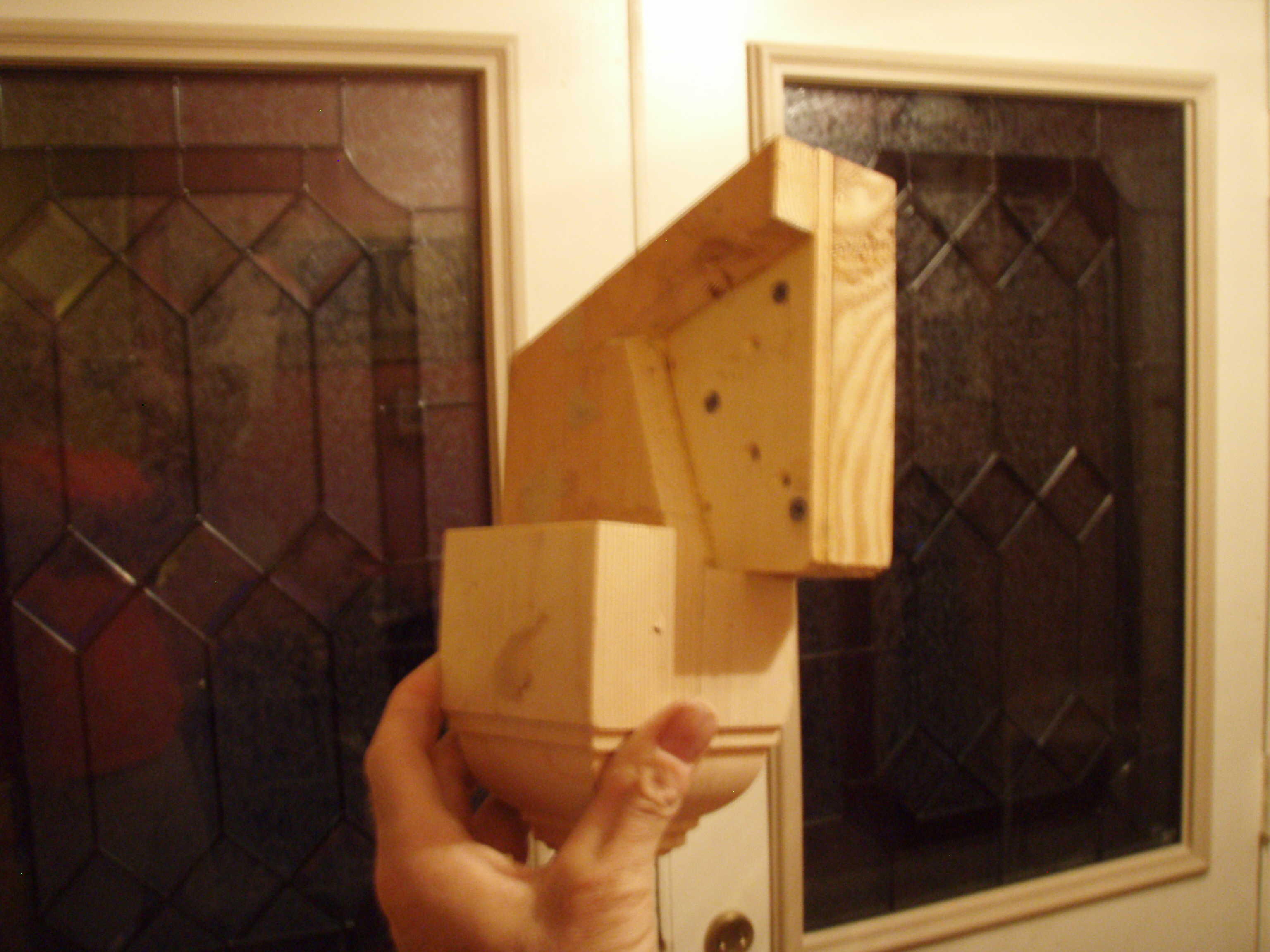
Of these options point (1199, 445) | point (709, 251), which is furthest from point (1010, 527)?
point (709, 251)

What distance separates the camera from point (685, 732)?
1.48ft

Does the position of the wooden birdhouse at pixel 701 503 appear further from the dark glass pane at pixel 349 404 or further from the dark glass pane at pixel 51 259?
the dark glass pane at pixel 51 259

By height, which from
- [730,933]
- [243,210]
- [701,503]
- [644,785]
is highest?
[243,210]

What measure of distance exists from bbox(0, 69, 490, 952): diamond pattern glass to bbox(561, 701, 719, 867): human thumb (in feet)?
1.50

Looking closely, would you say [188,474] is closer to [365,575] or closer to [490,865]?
[365,575]

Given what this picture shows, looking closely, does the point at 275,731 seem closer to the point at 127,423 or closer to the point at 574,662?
the point at 127,423

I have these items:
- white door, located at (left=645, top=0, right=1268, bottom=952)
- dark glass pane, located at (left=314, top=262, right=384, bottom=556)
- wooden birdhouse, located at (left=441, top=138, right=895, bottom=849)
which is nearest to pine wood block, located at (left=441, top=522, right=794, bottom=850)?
wooden birdhouse, located at (left=441, top=138, right=895, bottom=849)

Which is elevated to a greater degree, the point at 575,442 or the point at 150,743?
the point at 575,442

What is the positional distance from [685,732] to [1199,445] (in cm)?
96

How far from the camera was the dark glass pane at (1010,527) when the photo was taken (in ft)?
3.12

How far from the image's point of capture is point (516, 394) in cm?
68

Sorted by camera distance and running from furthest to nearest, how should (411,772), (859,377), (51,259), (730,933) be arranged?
(730,933) < (51,259) < (411,772) < (859,377)

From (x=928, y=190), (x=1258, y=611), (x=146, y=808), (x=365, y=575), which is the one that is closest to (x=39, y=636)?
(x=146, y=808)

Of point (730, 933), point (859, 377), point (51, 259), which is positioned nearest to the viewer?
point (859, 377)
